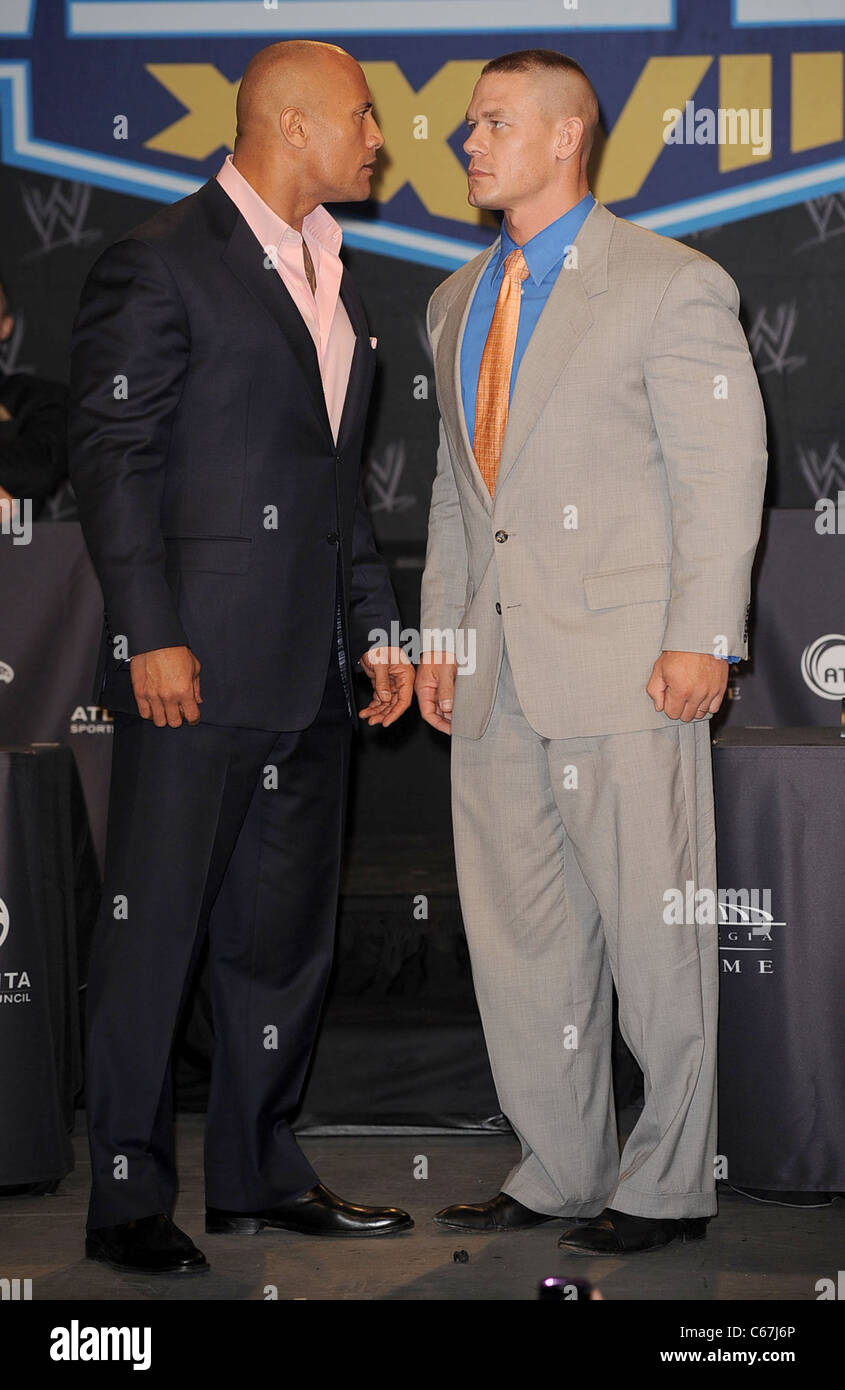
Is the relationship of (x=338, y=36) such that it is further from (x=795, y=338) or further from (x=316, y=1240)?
(x=316, y=1240)

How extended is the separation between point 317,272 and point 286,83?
0.31 metres

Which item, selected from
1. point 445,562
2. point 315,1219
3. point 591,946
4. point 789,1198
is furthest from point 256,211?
point 789,1198

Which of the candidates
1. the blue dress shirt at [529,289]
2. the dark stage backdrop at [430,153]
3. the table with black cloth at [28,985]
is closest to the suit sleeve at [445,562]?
the blue dress shirt at [529,289]

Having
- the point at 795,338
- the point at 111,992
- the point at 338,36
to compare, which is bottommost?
the point at 111,992

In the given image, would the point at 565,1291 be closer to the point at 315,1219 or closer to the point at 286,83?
the point at 315,1219

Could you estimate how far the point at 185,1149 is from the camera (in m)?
3.09

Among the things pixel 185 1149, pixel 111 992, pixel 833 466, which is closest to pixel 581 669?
pixel 111 992

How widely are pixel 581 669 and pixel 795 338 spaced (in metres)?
2.69

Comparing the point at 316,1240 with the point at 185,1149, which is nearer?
the point at 316,1240

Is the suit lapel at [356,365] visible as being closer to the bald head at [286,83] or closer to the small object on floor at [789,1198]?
the bald head at [286,83]

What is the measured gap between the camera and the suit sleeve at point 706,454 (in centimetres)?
230

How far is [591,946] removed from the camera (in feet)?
8.36

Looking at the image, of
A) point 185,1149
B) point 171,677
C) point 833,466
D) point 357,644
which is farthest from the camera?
point 833,466
